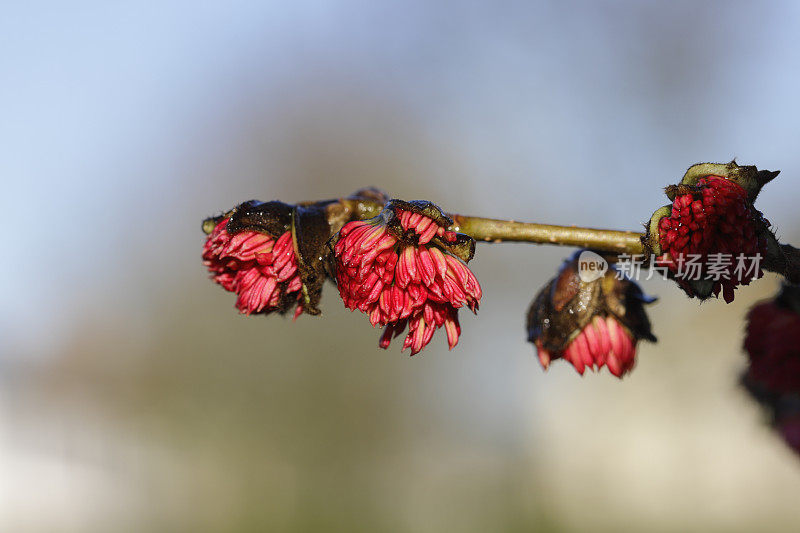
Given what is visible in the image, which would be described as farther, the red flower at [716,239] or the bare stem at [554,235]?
the bare stem at [554,235]

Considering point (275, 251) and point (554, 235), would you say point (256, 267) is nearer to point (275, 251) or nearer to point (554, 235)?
point (275, 251)

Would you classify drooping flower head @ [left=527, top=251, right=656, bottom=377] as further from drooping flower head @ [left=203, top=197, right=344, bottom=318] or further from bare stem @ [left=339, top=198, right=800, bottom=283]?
drooping flower head @ [left=203, top=197, right=344, bottom=318]

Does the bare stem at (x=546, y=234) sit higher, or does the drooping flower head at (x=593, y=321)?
the bare stem at (x=546, y=234)

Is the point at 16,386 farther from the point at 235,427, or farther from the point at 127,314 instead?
the point at 235,427

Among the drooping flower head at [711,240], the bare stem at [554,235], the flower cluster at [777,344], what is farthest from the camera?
the flower cluster at [777,344]

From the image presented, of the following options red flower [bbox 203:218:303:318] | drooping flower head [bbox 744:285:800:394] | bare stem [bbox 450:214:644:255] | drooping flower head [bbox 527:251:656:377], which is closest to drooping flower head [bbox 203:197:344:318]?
red flower [bbox 203:218:303:318]

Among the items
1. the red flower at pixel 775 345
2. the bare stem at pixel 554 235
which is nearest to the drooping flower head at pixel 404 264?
the bare stem at pixel 554 235

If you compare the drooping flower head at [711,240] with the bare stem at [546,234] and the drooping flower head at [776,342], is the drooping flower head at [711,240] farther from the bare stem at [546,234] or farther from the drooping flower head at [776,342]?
the drooping flower head at [776,342]

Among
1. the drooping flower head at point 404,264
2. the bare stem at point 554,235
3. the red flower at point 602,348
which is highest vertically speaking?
the bare stem at point 554,235
